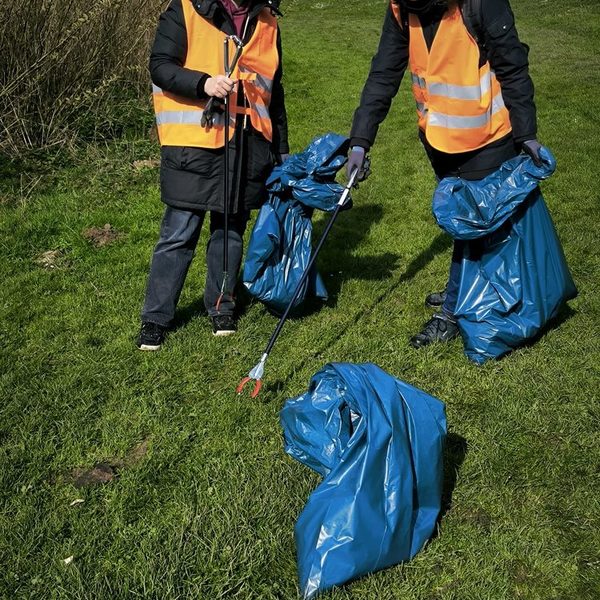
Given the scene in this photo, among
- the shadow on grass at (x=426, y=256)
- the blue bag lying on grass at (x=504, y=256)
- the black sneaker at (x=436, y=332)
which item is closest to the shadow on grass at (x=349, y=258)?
the shadow on grass at (x=426, y=256)

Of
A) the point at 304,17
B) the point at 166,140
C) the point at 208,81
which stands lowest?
the point at 304,17

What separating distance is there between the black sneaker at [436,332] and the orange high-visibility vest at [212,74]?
1.46 meters

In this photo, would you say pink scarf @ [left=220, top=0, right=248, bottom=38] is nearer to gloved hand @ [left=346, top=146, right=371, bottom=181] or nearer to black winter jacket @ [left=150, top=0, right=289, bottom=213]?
black winter jacket @ [left=150, top=0, right=289, bottom=213]

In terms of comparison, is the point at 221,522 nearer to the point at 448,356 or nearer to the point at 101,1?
the point at 448,356

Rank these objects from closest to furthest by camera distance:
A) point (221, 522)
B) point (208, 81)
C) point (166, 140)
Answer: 1. point (221, 522)
2. point (208, 81)
3. point (166, 140)

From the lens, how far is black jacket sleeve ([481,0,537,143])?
325cm

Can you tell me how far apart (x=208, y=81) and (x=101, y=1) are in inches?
155

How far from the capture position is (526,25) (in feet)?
58.9

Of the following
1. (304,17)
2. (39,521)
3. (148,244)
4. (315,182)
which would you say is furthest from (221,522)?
(304,17)

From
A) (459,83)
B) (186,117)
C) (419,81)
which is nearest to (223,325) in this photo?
(186,117)

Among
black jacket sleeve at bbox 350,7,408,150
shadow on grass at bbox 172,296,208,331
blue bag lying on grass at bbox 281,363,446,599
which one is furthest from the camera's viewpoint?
shadow on grass at bbox 172,296,208,331

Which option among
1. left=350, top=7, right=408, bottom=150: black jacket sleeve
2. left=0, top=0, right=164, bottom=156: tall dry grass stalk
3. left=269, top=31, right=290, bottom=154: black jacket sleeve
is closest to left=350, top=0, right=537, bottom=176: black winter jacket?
left=350, top=7, right=408, bottom=150: black jacket sleeve

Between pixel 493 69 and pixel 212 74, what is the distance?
4.62 feet

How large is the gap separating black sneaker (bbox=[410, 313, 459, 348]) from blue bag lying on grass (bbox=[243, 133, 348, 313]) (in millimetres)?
713
